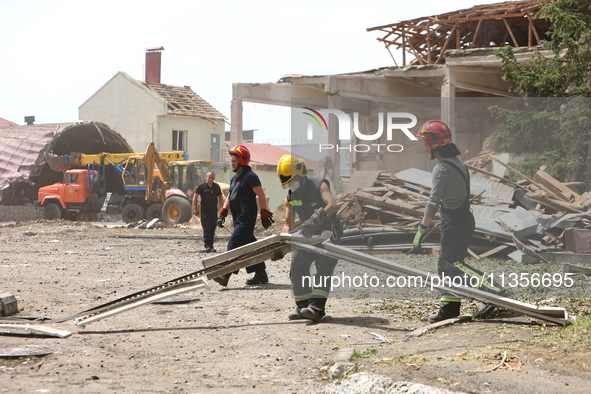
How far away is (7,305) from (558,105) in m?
7.08

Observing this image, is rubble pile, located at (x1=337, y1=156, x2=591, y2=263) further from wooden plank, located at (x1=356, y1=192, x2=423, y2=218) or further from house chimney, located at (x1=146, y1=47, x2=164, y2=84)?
house chimney, located at (x1=146, y1=47, x2=164, y2=84)

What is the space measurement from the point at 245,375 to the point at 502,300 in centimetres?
237

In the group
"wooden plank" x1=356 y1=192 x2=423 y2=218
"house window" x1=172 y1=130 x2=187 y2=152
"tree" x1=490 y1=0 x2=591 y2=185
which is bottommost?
"wooden plank" x1=356 y1=192 x2=423 y2=218

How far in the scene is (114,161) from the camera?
81.8 ft

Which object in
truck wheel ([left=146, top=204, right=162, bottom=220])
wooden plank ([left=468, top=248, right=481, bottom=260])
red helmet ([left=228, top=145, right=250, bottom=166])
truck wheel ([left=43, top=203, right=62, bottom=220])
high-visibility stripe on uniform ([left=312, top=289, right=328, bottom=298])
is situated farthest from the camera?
truck wheel ([left=43, top=203, right=62, bottom=220])

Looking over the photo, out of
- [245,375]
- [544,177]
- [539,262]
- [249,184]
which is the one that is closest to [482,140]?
[544,177]

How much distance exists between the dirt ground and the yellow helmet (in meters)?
1.23

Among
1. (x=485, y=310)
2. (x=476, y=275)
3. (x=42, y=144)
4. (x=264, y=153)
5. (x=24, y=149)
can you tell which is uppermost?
(x=264, y=153)

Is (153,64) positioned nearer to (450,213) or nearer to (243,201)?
(243,201)

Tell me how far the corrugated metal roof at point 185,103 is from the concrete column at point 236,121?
18.0 meters

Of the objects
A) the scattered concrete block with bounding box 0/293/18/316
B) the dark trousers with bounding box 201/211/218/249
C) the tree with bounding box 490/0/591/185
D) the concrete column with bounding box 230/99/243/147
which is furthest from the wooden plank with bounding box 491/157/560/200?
the concrete column with bounding box 230/99/243/147

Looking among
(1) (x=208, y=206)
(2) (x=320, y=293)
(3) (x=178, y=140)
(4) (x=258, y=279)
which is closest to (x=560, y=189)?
(2) (x=320, y=293)

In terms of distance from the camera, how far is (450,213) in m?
5.20

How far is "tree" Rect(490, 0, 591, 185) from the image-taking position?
6.55 metres
